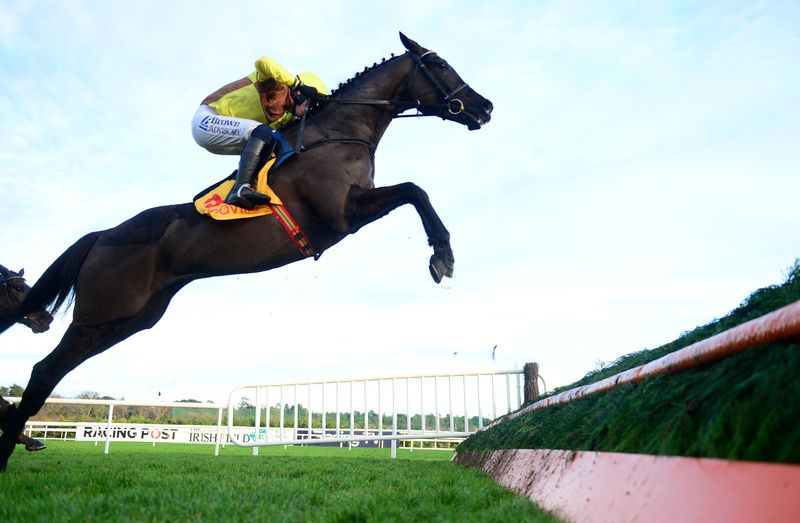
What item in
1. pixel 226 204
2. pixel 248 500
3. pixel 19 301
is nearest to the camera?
pixel 248 500

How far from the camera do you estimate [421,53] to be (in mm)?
5242

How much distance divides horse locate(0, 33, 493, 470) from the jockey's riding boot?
16 cm

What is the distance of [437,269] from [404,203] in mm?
589

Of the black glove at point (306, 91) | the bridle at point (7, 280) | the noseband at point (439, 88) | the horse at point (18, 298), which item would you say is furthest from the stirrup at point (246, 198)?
the bridle at point (7, 280)

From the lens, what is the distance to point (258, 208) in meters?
4.57

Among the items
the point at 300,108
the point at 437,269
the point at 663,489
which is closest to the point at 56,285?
the point at 300,108

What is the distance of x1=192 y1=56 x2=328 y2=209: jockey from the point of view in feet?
15.1

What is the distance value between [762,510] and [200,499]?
2418mm

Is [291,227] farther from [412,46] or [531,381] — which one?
[531,381]

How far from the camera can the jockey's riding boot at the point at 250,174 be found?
4414mm

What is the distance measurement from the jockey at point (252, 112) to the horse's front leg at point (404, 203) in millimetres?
696

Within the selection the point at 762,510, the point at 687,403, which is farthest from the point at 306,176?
the point at 762,510

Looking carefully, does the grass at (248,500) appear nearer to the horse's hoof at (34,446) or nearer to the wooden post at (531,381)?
the horse's hoof at (34,446)

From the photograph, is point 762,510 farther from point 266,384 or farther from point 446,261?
point 266,384
